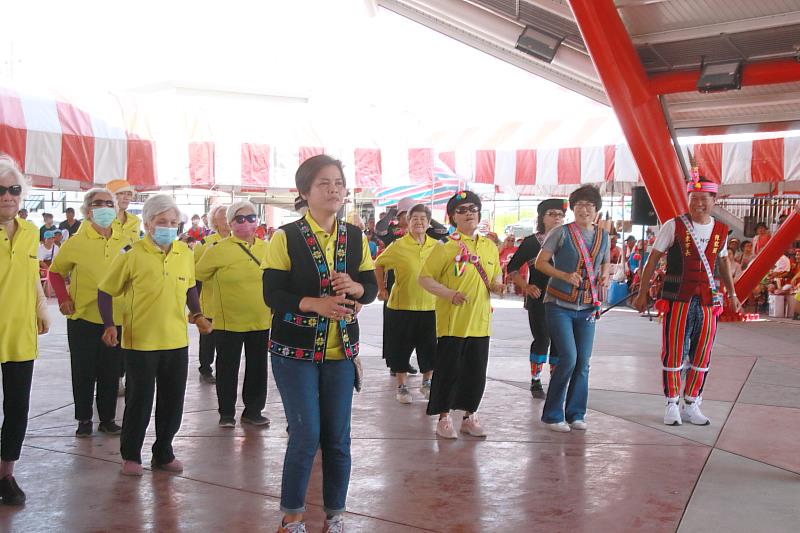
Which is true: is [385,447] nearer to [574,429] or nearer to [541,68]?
[574,429]

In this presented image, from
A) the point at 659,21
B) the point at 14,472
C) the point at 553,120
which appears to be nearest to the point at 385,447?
the point at 14,472

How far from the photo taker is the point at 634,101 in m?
12.2

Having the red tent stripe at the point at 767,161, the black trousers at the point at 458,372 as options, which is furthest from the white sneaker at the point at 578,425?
the red tent stripe at the point at 767,161

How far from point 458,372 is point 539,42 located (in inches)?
348

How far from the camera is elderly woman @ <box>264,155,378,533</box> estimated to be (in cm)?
380

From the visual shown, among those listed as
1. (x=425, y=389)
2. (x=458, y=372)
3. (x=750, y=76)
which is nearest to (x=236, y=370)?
(x=458, y=372)

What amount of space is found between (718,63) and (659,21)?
116cm

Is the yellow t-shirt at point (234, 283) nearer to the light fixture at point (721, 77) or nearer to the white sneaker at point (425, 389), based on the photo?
the white sneaker at point (425, 389)

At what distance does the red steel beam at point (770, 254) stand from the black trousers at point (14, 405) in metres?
12.8

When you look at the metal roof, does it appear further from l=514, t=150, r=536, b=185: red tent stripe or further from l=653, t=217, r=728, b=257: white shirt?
l=653, t=217, r=728, b=257: white shirt

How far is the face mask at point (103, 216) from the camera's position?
6.04m

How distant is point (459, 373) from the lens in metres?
6.06

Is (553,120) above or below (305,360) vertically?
above

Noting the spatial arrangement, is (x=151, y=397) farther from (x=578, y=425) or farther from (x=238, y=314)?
(x=578, y=425)
